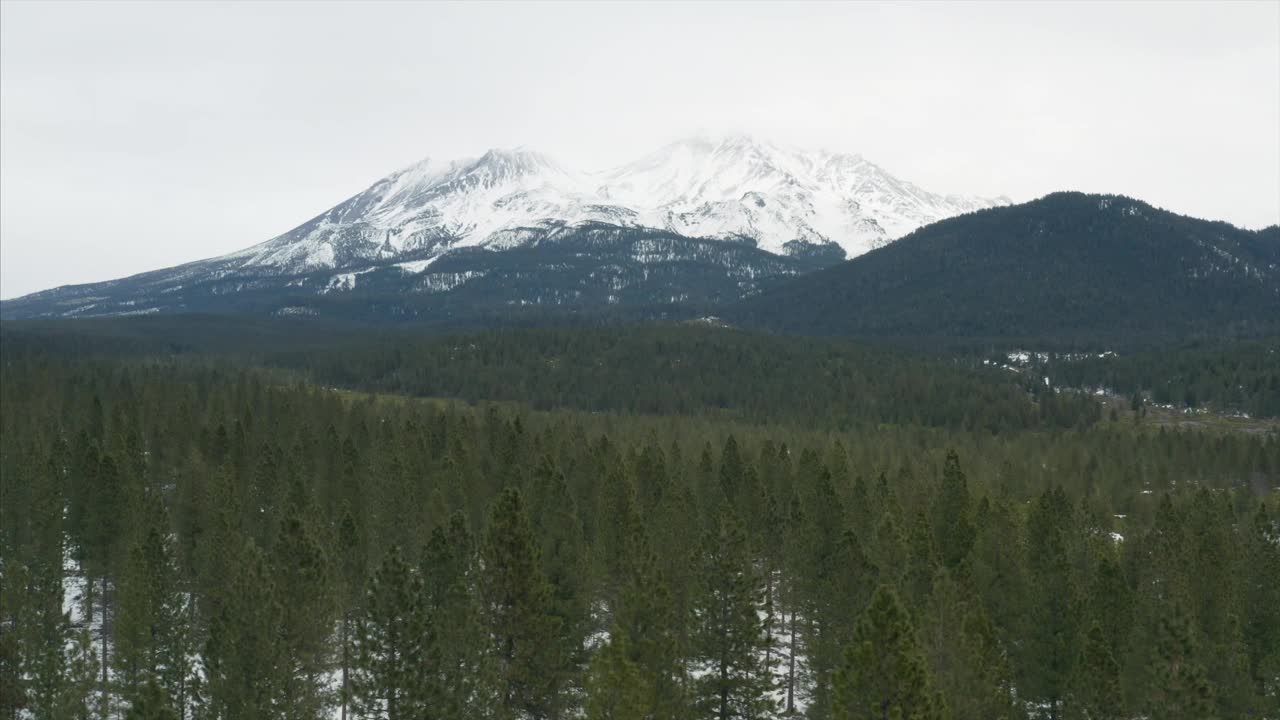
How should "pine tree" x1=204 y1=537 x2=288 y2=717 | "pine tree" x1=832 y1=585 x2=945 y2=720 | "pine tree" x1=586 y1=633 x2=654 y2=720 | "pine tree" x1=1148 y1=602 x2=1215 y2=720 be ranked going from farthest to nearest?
"pine tree" x1=204 y1=537 x2=288 y2=717 < "pine tree" x1=1148 y1=602 x2=1215 y2=720 < "pine tree" x1=586 y1=633 x2=654 y2=720 < "pine tree" x1=832 y1=585 x2=945 y2=720

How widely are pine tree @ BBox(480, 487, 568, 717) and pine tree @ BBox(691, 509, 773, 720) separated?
6466mm

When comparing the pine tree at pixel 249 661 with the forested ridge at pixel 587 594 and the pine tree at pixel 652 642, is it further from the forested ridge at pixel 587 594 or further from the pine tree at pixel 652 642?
the pine tree at pixel 652 642

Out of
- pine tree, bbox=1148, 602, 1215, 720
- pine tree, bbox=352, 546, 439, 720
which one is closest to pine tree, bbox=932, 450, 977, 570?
pine tree, bbox=1148, 602, 1215, 720

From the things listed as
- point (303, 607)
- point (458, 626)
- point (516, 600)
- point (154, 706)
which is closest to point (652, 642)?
point (516, 600)

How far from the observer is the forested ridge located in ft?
108

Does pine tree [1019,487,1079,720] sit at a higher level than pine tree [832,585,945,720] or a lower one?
lower

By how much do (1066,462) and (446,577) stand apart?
10382 centimetres

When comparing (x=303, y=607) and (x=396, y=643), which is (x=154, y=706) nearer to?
(x=396, y=643)

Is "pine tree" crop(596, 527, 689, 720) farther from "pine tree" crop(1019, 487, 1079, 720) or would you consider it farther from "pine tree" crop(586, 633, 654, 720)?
"pine tree" crop(1019, 487, 1079, 720)

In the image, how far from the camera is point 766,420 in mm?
172625

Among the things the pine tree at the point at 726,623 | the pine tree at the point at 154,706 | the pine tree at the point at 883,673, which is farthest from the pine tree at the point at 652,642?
the pine tree at the point at 154,706

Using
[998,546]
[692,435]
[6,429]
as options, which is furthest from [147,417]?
[998,546]

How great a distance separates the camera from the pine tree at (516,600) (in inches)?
1444

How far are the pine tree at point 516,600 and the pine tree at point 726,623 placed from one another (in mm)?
6466
